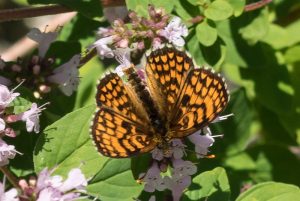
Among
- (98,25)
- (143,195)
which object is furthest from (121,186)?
(98,25)

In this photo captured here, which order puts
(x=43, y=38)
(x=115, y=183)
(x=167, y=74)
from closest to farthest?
(x=115, y=183) → (x=167, y=74) → (x=43, y=38)

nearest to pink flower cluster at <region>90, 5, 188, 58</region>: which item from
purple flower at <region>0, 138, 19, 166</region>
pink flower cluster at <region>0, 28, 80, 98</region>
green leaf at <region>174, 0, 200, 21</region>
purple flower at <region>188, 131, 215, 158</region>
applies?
green leaf at <region>174, 0, 200, 21</region>

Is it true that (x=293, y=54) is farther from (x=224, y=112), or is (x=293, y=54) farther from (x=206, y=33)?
(x=206, y=33)

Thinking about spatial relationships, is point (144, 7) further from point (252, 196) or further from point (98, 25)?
point (252, 196)

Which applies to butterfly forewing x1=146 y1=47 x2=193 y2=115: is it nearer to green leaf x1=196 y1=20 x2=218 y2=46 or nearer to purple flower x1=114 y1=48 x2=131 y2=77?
purple flower x1=114 y1=48 x2=131 y2=77

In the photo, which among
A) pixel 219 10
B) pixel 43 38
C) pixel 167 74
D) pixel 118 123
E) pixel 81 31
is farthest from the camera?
pixel 81 31

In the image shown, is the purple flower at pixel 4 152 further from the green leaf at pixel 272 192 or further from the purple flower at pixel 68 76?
the green leaf at pixel 272 192

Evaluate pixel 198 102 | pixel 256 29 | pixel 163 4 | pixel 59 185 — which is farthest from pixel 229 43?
pixel 59 185
